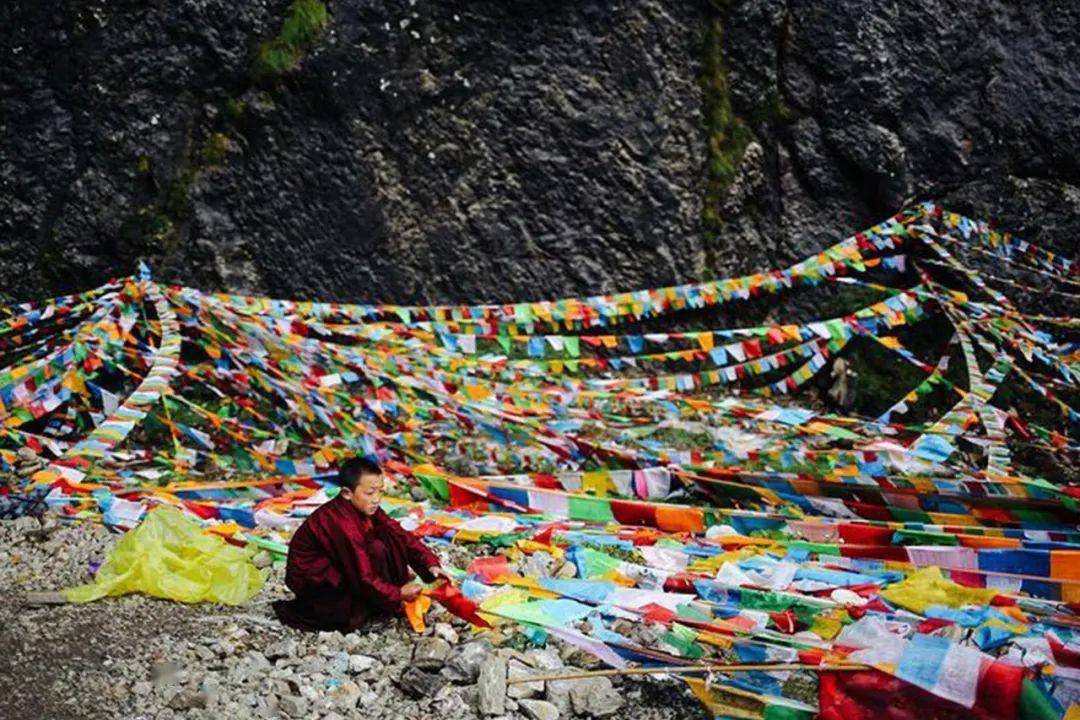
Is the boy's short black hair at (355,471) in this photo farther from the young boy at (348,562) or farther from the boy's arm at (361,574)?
the boy's arm at (361,574)

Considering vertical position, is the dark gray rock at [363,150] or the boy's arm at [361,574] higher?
the dark gray rock at [363,150]

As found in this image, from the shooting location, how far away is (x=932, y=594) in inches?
175

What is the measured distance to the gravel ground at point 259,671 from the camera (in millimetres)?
3996

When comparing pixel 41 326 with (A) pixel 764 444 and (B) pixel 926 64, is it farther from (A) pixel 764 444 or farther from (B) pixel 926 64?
(B) pixel 926 64

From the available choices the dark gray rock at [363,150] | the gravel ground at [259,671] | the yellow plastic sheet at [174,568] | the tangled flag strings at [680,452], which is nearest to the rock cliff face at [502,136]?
the dark gray rock at [363,150]

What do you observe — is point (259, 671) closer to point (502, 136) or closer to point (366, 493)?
point (366, 493)

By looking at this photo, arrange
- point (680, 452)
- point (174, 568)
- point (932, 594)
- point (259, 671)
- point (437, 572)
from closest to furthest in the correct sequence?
point (259, 671) → point (932, 594) → point (437, 572) → point (174, 568) → point (680, 452)

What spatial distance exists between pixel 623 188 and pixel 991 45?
3.89m

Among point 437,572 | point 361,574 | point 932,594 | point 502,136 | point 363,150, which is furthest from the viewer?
point 502,136

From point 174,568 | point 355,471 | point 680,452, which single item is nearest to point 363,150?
point 680,452

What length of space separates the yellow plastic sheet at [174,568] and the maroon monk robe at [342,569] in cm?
43

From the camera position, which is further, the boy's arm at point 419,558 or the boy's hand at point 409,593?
the boy's arm at point 419,558

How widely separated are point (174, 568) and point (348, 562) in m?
1.04

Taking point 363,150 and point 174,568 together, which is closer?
point 174,568
